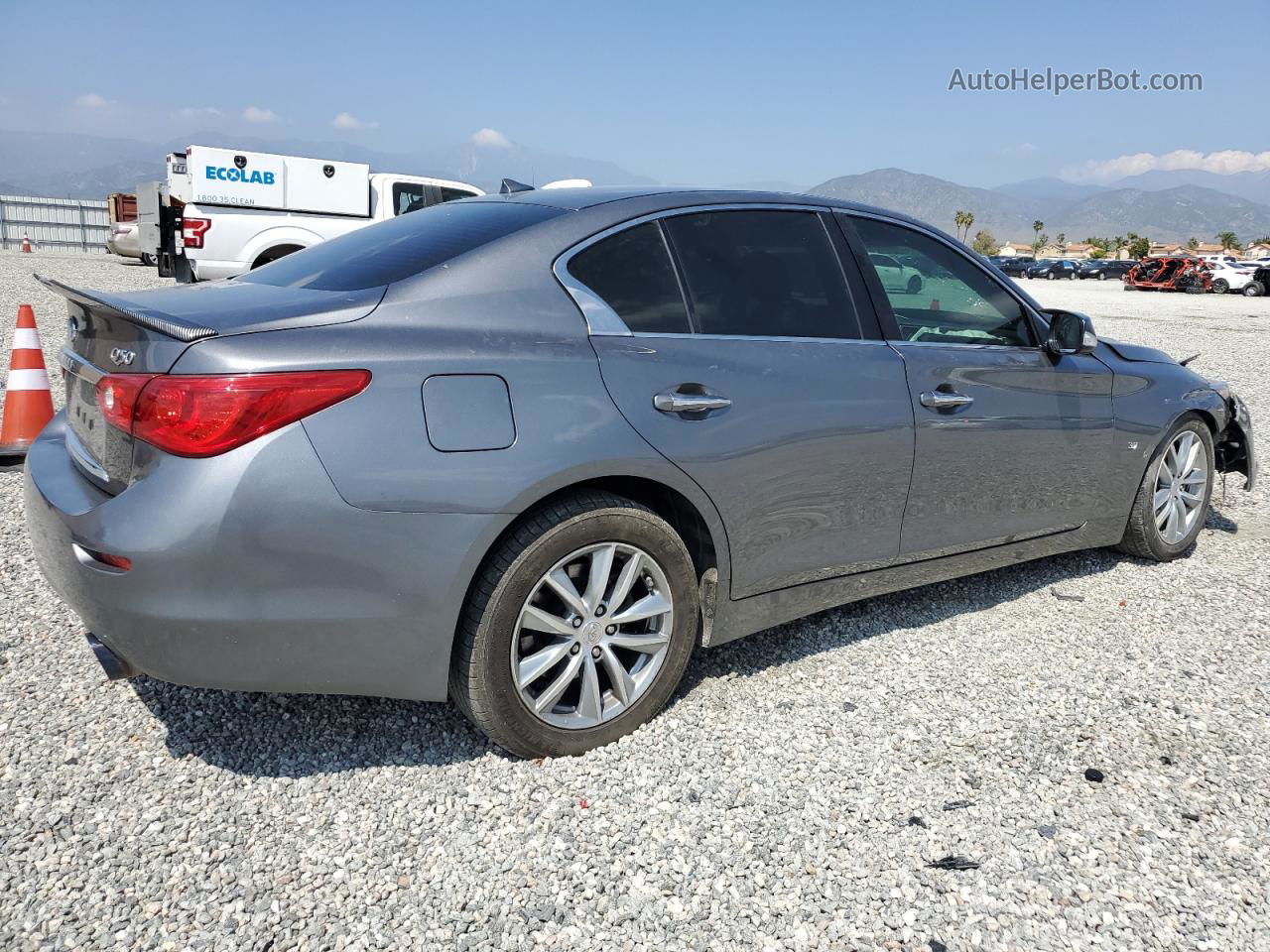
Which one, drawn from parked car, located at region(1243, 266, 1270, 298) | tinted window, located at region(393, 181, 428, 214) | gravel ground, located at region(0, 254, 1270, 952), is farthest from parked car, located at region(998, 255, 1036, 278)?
gravel ground, located at region(0, 254, 1270, 952)

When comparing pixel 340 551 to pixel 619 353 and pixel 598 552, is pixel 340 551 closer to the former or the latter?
pixel 598 552

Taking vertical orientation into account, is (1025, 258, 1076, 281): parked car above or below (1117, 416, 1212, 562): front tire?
above

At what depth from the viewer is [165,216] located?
637 inches

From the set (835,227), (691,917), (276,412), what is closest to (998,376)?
(835,227)

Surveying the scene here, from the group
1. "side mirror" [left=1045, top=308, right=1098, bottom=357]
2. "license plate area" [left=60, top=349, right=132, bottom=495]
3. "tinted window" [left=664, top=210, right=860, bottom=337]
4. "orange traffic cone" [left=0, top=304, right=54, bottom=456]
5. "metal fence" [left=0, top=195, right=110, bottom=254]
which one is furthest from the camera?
"metal fence" [left=0, top=195, right=110, bottom=254]

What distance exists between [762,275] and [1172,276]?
40208 millimetres

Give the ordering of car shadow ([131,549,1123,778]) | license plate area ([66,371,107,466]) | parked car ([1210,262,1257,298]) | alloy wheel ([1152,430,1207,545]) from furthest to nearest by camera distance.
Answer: parked car ([1210,262,1257,298]), alloy wheel ([1152,430,1207,545]), car shadow ([131,549,1123,778]), license plate area ([66,371,107,466])

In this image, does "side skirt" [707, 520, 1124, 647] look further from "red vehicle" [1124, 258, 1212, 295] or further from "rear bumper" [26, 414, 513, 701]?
"red vehicle" [1124, 258, 1212, 295]

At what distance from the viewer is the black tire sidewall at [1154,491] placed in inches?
178

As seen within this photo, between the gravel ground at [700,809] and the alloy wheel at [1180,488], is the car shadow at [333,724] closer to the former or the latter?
the gravel ground at [700,809]

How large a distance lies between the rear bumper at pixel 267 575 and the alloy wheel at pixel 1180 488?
3531mm

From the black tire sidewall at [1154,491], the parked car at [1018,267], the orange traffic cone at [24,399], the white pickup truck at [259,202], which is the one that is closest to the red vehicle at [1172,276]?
the parked car at [1018,267]

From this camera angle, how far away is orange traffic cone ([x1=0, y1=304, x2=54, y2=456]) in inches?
221

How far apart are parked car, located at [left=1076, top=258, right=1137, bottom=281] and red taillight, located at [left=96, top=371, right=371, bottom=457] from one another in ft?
211
